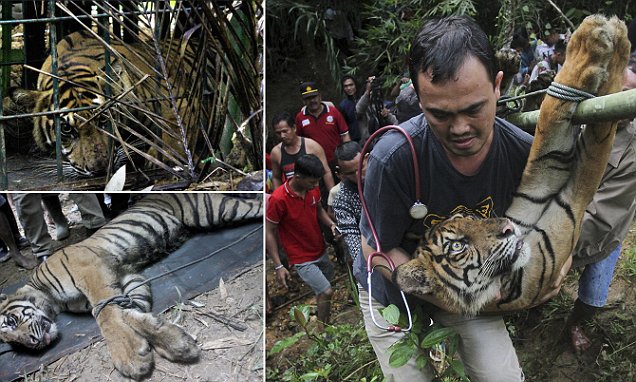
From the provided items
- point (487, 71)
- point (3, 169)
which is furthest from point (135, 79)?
point (487, 71)

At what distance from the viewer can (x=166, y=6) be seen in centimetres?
301

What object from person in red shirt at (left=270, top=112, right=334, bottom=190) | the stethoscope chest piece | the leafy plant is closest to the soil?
the leafy plant

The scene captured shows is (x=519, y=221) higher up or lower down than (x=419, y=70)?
lower down

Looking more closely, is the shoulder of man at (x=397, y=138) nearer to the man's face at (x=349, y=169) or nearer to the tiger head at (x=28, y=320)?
the man's face at (x=349, y=169)

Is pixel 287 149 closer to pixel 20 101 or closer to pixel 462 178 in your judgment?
pixel 20 101

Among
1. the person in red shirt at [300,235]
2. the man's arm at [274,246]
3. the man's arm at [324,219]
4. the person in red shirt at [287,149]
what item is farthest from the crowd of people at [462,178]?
the person in red shirt at [287,149]

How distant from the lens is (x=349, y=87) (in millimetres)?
4336

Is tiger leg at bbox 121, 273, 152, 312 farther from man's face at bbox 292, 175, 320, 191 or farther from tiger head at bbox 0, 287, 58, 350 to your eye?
man's face at bbox 292, 175, 320, 191

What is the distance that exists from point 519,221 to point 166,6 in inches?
66.7

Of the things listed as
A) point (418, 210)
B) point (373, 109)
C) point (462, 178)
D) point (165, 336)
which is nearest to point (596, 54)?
point (462, 178)

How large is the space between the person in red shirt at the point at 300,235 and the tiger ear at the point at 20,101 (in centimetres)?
123

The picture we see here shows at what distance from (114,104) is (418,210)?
4.57 ft

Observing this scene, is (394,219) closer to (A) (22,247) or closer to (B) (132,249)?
(B) (132,249)

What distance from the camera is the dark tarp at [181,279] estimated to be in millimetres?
2387
